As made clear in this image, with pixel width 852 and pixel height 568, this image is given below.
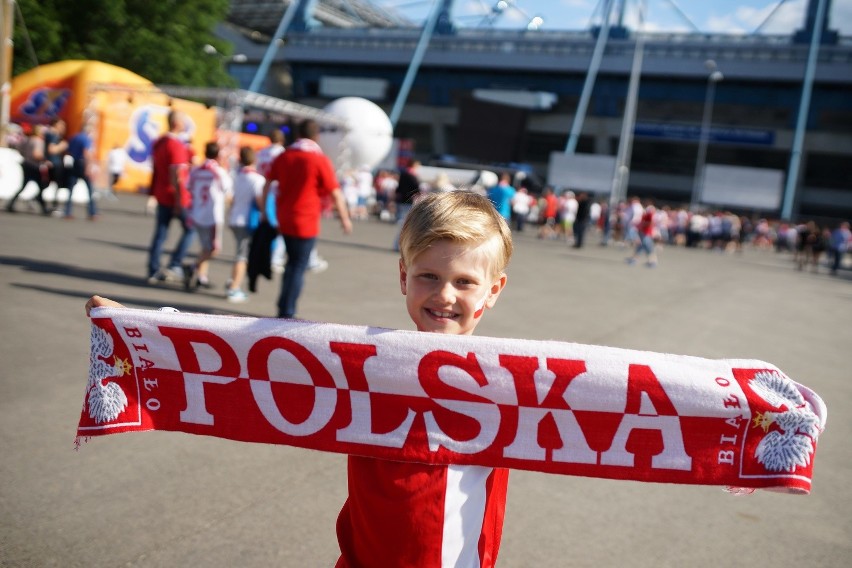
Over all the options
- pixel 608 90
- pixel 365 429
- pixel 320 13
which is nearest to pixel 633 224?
pixel 365 429

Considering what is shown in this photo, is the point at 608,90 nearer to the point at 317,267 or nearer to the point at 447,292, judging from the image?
the point at 317,267

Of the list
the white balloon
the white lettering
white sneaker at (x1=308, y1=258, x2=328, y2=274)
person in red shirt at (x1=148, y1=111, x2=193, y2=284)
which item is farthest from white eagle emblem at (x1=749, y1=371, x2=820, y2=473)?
the white balloon

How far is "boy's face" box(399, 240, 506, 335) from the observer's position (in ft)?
5.58

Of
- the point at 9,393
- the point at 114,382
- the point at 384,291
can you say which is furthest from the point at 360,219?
the point at 114,382

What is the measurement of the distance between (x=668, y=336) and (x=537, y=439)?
23.4 ft

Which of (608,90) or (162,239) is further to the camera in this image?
(608,90)

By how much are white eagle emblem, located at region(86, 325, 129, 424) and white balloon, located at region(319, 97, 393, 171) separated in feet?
81.6

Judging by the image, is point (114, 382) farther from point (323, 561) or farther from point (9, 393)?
point (9, 393)

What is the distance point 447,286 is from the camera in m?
1.71

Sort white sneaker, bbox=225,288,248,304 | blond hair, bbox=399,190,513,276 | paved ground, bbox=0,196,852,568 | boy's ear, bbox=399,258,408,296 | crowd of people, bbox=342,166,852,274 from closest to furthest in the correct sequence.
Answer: blond hair, bbox=399,190,513,276, boy's ear, bbox=399,258,408,296, paved ground, bbox=0,196,852,568, white sneaker, bbox=225,288,248,304, crowd of people, bbox=342,166,852,274

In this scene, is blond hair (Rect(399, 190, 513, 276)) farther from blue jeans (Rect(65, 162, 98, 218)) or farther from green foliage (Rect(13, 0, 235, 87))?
green foliage (Rect(13, 0, 235, 87))

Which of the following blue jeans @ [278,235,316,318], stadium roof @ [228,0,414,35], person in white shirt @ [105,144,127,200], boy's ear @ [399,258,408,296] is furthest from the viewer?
stadium roof @ [228,0,414,35]

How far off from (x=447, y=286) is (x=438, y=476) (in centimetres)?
41

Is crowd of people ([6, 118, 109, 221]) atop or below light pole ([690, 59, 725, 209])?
below
